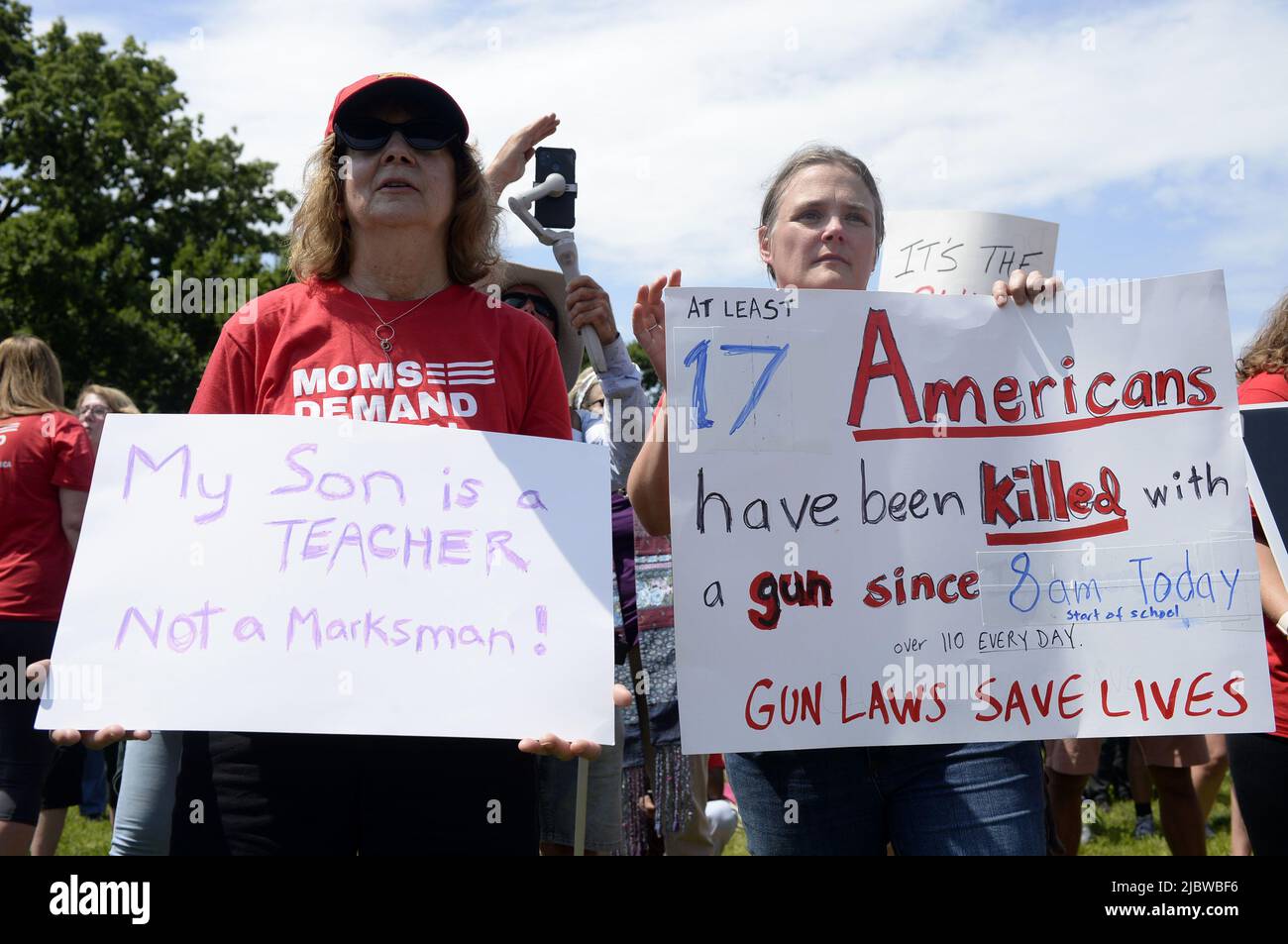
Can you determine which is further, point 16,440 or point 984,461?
point 16,440

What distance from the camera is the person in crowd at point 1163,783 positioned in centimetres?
417

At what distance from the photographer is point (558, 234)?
10.1 ft

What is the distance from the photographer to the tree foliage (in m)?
19.7

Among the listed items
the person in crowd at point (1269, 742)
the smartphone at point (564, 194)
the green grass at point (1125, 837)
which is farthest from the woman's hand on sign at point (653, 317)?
the green grass at point (1125, 837)

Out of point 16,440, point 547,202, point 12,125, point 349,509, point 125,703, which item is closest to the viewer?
point 125,703

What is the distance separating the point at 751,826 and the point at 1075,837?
9.57ft

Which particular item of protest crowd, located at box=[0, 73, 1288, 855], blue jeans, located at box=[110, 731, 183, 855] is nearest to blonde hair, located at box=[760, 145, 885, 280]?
protest crowd, located at box=[0, 73, 1288, 855]

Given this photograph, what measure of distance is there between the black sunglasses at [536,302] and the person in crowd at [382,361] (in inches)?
54.6

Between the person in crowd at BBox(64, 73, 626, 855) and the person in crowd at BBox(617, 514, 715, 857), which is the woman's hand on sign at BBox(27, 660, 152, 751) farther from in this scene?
the person in crowd at BBox(617, 514, 715, 857)

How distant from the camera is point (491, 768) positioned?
2.01 m

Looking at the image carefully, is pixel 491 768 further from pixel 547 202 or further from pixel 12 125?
pixel 12 125

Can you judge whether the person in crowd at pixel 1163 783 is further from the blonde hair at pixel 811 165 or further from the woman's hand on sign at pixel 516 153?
the woman's hand on sign at pixel 516 153

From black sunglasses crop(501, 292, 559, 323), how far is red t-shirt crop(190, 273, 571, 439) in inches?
62.1
